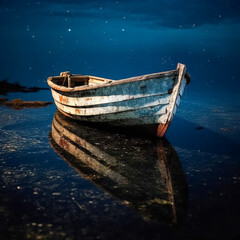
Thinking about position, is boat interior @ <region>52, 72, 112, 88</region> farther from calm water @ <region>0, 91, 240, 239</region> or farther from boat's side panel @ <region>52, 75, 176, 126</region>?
calm water @ <region>0, 91, 240, 239</region>

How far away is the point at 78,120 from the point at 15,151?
2.75 metres

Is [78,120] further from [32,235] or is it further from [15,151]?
[32,235]

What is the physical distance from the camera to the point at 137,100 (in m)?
6.38

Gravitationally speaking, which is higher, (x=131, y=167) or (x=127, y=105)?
(x=127, y=105)

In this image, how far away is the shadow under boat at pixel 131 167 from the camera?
369cm

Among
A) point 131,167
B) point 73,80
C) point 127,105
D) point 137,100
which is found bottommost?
point 131,167

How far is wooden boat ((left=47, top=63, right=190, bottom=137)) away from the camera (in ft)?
19.9

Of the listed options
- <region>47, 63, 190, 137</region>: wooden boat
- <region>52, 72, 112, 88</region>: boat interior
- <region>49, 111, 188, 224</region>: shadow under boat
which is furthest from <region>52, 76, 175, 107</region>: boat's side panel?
<region>52, 72, 112, 88</region>: boat interior

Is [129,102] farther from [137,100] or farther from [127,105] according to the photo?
[137,100]

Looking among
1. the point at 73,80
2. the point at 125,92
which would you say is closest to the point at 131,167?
the point at 125,92

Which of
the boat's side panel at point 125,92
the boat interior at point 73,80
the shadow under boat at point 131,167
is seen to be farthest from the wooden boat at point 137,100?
the boat interior at point 73,80

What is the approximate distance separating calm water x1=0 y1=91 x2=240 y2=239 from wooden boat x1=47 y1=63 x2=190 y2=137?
17.7 inches

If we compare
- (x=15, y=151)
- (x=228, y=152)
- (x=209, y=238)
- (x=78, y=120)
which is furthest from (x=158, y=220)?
(x=78, y=120)

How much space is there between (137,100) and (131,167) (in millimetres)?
1964
